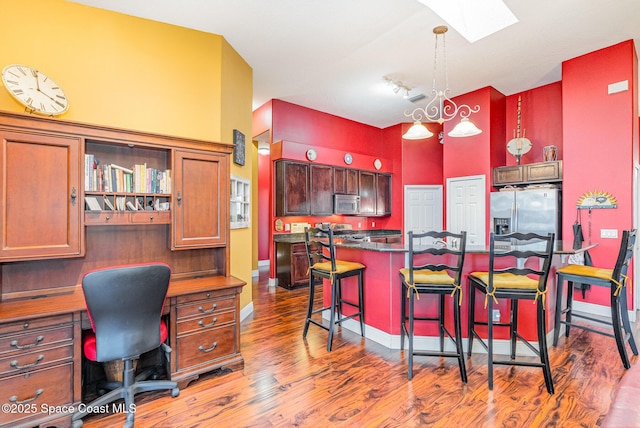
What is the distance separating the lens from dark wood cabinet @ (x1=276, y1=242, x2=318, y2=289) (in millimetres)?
5219

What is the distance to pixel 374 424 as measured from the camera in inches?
75.3

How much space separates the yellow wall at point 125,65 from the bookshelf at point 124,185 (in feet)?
1.20

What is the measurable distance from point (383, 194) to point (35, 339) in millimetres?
6238

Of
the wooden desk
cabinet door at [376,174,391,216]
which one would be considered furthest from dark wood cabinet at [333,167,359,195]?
the wooden desk

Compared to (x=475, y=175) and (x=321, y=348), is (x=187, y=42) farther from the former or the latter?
(x=475, y=175)

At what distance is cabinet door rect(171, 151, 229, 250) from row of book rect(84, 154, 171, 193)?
14cm

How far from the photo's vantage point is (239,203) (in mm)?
3910

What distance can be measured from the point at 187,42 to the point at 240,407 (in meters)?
3.42

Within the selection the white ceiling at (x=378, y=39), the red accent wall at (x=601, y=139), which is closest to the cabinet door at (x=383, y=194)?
the white ceiling at (x=378, y=39)

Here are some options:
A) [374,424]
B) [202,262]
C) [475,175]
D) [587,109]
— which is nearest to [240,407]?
[374,424]

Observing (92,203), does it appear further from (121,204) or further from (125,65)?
(125,65)

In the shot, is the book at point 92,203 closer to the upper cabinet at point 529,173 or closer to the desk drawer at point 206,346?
the desk drawer at point 206,346

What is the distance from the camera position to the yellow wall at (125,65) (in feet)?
8.11

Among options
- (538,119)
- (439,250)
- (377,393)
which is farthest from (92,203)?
(538,119)
